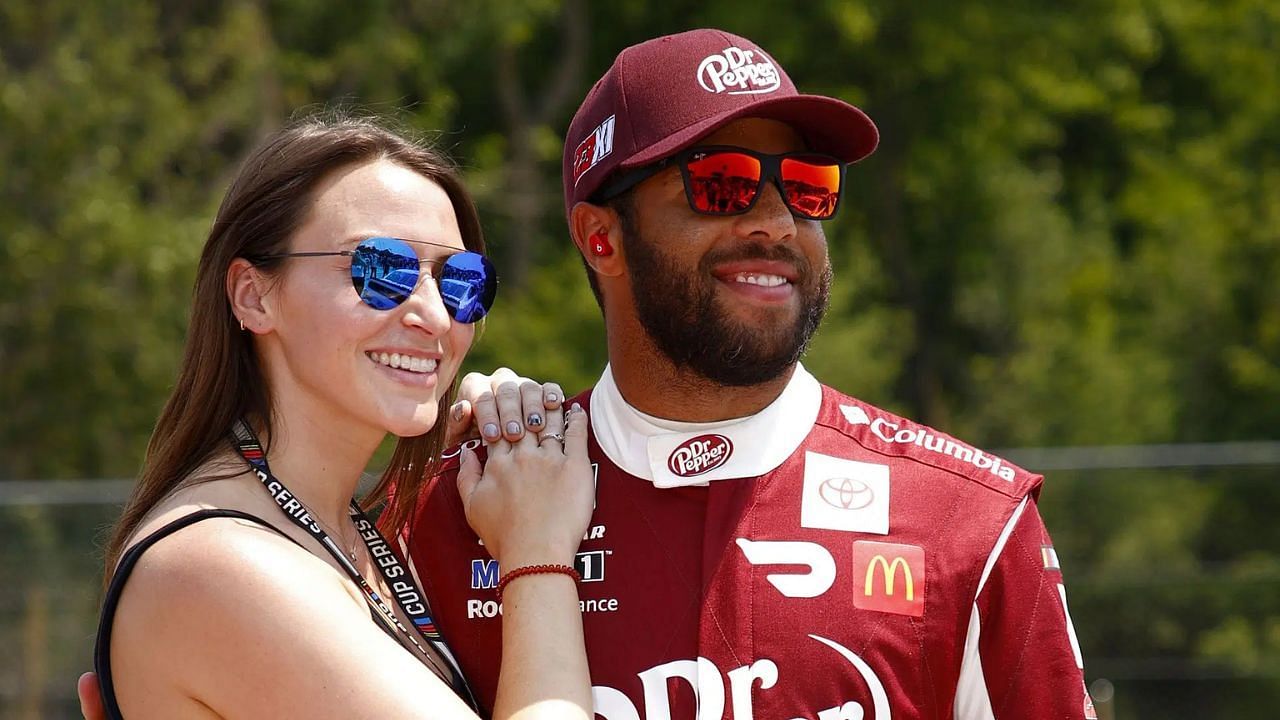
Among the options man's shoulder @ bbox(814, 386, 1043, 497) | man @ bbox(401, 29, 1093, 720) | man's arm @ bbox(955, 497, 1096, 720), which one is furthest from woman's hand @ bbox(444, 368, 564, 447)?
man's arm @ bbox(955, 497, 1096, 720)

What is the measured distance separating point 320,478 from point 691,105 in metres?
1.00

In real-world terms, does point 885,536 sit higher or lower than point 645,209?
lower

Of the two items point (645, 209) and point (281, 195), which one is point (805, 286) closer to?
point (645, 209)

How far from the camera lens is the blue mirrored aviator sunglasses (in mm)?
2975

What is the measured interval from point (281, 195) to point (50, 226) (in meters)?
9.91

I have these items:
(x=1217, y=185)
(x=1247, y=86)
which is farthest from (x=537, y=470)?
(x=1247, y=86)

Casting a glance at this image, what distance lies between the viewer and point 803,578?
3004 millimetres

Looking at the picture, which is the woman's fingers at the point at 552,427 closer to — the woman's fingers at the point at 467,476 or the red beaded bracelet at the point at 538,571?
the woman's fingers at the point at 467,476

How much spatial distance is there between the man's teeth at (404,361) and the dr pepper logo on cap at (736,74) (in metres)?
0.74

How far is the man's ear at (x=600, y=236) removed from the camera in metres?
3.30

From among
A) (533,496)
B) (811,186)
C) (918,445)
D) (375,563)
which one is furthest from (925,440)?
(375,563)

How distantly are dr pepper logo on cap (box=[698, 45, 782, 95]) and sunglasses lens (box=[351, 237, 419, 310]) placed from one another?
66 cm

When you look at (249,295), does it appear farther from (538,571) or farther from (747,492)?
(747,492)

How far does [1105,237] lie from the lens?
23.7 metres
